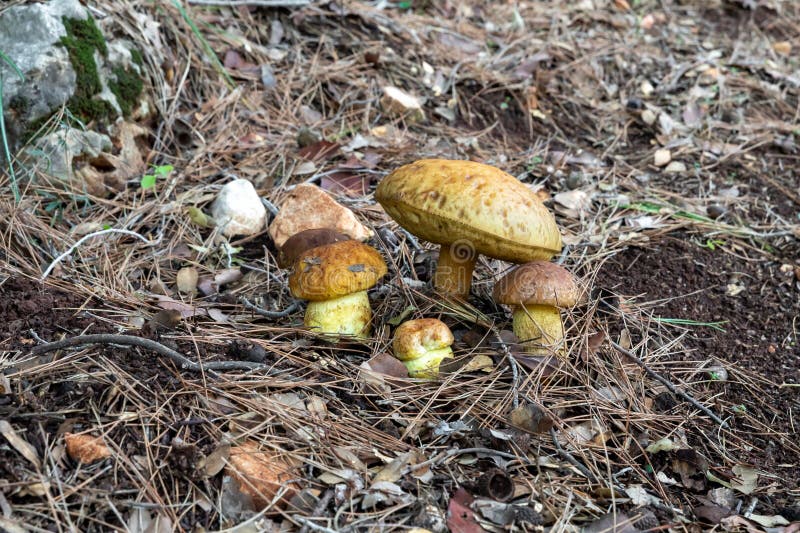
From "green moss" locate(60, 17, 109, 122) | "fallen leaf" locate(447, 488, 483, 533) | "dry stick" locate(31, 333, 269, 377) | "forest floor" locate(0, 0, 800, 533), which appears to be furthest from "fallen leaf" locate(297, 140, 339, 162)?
"fallen leaf" locate(447, 488, 483, 533)

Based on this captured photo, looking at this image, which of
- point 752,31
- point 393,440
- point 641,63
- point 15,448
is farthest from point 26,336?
point 752,31

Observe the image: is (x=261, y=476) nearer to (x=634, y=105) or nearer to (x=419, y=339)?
(x=419, y=339)

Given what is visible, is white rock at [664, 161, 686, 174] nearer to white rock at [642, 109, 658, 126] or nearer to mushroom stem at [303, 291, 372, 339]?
white rock at [642, 109, 658, 126]

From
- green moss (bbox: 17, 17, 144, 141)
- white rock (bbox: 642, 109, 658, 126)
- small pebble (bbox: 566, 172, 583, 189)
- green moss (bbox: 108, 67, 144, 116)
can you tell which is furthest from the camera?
white rock (bbox: 642, 109, 658, 126)

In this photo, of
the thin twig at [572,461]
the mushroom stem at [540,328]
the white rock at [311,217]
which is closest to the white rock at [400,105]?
the white rock at [311,217]

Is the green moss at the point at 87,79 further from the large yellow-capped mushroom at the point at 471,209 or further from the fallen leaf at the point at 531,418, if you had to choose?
the fallen leaf at the point at 531,418

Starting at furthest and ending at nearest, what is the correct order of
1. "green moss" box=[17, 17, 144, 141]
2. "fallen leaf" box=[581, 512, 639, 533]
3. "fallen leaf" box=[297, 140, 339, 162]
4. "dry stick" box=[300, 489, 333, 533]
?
"fallen leaf" box=[297, 140, 339, 162], "green moss" box=[17, 17, 144, 141], "fallen leaf" box=[581, 512, 639, 533], "dry stick" box=[300, 489, 333, 533]

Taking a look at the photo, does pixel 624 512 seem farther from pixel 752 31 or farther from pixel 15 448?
pixel 752 31
